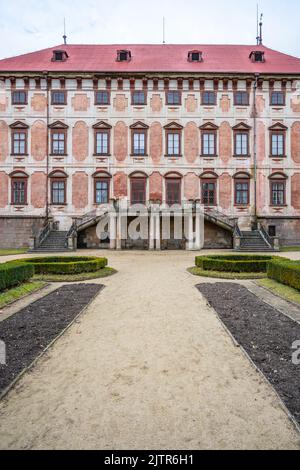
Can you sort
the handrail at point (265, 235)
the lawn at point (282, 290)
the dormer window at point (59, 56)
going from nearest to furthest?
the lawn at point (282, 290)
the handrail at point (265, 235)
the dormer window at point (59, 56)

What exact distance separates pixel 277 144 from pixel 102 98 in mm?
15877

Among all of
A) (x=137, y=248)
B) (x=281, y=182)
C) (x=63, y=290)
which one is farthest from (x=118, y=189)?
(x=63, y=290)

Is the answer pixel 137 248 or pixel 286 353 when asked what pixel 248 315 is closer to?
pixel 286 353

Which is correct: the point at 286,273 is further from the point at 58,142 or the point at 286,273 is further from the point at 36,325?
the point at 58,142

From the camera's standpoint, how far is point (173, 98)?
95.6 ft

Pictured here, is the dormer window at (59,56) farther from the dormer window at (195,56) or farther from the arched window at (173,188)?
the arched window at (173,188)

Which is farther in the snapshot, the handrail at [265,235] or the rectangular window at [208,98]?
the rectangular window at [208,98]

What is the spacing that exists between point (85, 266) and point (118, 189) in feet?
49.0

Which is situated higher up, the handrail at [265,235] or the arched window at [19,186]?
the arched window at [19,186]

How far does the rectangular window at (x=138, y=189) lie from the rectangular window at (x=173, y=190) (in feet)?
6.88

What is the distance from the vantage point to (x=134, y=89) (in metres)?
29.1

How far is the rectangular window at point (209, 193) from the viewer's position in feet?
95.3

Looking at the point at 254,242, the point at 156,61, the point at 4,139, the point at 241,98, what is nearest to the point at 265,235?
the point at 254,242

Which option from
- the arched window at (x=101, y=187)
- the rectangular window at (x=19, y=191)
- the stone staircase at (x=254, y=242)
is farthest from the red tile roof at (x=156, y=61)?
the stone staircase at (x=254, y=242)
